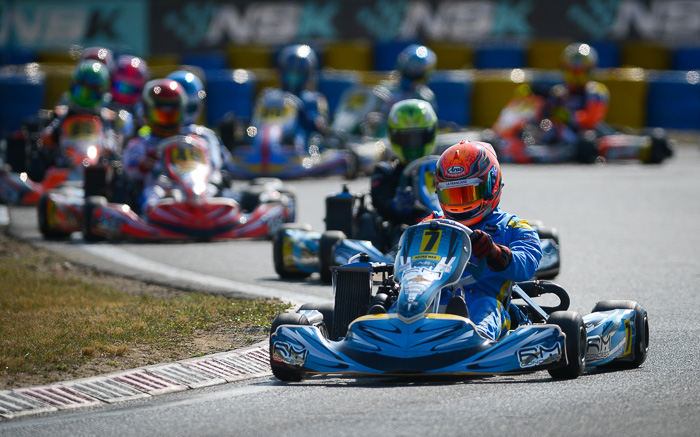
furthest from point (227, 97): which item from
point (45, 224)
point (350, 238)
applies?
point (350, 238)

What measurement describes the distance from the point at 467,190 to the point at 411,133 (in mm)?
2811

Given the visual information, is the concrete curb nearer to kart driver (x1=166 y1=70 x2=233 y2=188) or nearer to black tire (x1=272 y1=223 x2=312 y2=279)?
black tire (x1=272 y1=223 x2=312 y2=279)

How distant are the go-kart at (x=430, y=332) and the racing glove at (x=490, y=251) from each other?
64 millimetres

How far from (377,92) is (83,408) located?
13.8 metres

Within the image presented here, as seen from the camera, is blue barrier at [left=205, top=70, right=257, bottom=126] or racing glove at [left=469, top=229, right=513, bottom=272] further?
blue barrier at [left=205, top=70, right=257, bottom=126]

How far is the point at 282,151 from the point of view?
53.8 ft

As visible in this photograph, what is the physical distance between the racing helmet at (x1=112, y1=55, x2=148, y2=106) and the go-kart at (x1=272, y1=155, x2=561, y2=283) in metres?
7.48

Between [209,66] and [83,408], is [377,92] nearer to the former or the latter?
[209,66]

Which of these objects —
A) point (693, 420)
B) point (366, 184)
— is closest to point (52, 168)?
point (366, 184)

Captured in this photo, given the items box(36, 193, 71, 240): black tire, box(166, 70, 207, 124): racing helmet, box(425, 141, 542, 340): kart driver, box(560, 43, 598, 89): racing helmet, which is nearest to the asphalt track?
box(425, 141, 542, 340): kart driver

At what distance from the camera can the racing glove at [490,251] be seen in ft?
18.0

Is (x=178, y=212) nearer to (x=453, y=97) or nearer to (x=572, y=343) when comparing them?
(x=572, y=343)

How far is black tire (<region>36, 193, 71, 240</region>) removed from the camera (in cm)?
1129

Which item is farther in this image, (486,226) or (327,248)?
(327,248)
